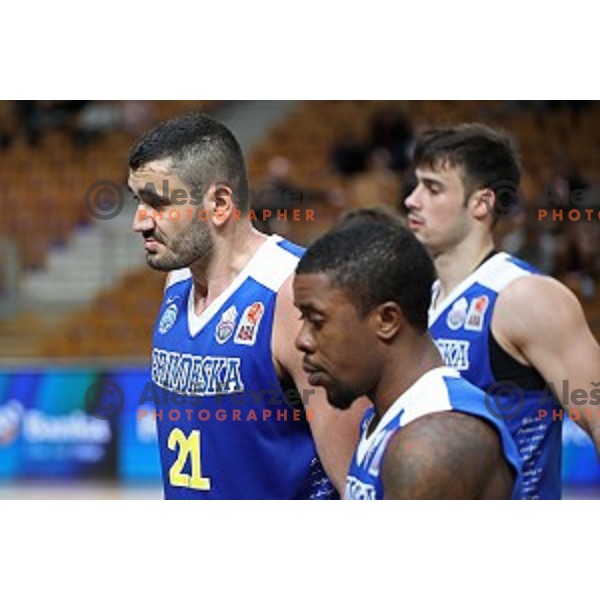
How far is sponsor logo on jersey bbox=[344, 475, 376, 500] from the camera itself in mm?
3354

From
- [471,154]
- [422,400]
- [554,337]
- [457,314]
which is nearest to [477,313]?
[457,314]

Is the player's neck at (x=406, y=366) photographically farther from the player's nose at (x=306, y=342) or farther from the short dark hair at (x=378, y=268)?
the player's nose at (x=306, y=342)

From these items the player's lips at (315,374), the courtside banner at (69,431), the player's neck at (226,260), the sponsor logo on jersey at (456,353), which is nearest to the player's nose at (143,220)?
the player's neck at (226,260)

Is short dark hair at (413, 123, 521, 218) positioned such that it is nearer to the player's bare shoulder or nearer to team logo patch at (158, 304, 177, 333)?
the player's bare shoulder

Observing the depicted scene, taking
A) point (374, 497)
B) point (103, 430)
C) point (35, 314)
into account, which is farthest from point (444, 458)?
point (35, 314)

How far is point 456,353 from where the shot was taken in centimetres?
541

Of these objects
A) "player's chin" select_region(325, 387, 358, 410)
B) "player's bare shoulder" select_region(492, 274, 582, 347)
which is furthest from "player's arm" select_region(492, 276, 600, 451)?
"player's chin" select_region(325, 387, 358, 410)

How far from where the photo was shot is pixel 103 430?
1065 centimetres

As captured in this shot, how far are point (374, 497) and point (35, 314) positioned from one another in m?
9.42

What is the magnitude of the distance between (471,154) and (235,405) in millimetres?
1862

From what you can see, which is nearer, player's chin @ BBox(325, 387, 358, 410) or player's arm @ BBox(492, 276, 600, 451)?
player's chin @ BBox(325, 387, 358, 410)

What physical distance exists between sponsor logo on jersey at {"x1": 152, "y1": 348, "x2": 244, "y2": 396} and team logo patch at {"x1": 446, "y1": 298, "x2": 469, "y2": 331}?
1203mm

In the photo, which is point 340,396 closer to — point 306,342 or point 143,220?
point 306,342

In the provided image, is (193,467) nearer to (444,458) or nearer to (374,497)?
(374,497)
